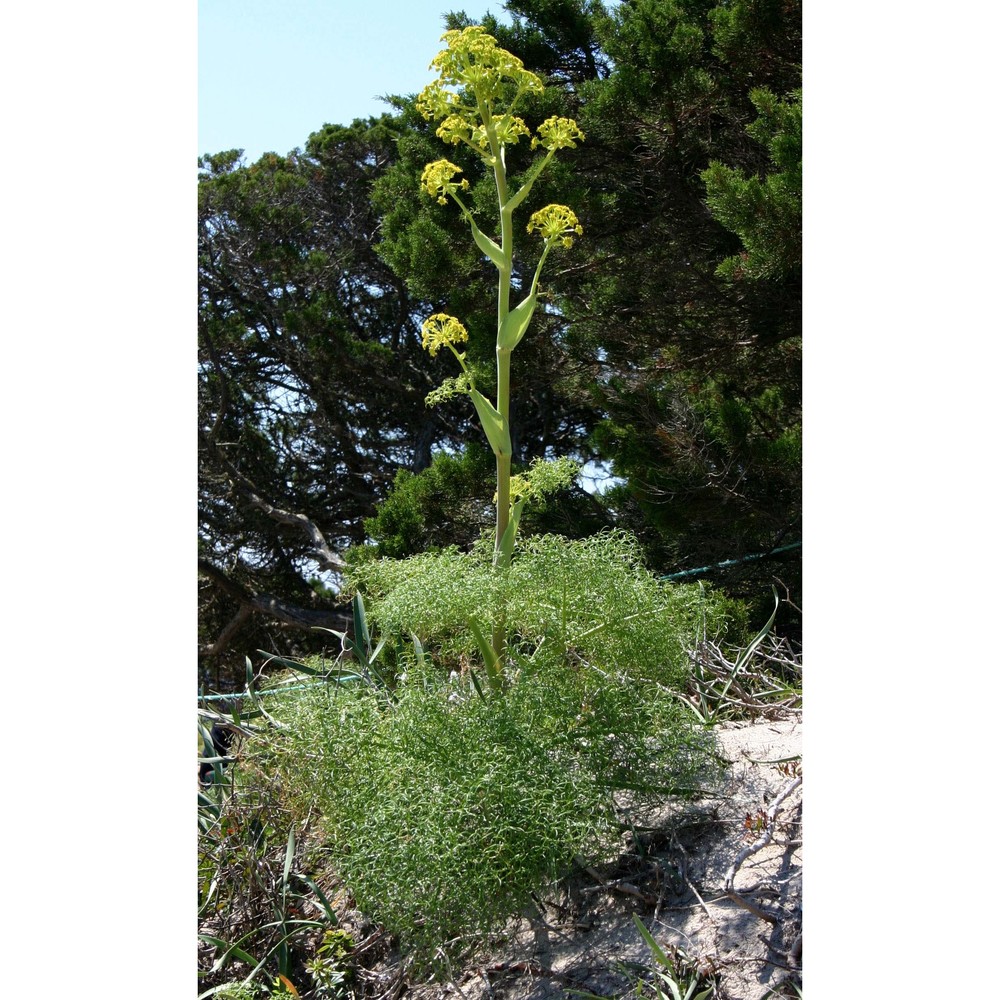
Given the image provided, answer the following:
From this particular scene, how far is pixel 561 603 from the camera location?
→ 4.30 feet

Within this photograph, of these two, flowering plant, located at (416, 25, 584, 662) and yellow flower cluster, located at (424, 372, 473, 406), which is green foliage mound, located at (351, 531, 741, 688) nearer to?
flowering plant, located at (416, 25, 584, 662)

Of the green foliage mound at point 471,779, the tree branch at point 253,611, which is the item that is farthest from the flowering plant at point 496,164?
the tree branch at point 253,611

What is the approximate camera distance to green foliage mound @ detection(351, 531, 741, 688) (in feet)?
4.24

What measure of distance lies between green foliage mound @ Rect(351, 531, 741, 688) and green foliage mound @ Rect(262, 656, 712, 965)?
0.04 meters

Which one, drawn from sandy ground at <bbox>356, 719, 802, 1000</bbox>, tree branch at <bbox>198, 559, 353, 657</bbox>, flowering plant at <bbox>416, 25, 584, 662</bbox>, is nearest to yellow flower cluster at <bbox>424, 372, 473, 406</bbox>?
flowering plant at <bbox>416, 25, 584, 662</bbox>

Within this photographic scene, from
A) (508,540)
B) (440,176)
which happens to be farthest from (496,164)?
(508,540)

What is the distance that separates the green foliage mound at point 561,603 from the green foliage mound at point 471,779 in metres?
0.04

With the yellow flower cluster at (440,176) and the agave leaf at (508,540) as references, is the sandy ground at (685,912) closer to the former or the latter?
the agave leaf at (508,540)

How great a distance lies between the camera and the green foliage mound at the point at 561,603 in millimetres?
1291

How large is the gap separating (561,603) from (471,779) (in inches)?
11.4
